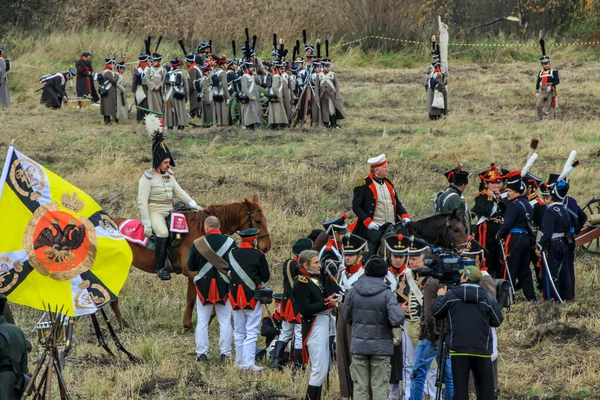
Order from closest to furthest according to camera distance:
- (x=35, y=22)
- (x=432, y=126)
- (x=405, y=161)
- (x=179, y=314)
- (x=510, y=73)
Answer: (x=179, y=314) → (x=405, y=161) → (x=432, y=126) → (x=510, y=73) → (x=35, y=22)

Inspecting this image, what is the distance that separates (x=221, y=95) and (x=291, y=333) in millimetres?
15387

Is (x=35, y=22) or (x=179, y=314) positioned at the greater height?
(x=35, y=22)

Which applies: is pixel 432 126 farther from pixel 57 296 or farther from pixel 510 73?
pixel 57 296

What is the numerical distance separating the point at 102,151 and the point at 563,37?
23.7 m

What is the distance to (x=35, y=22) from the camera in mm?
37406

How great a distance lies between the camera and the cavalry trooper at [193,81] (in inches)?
1067

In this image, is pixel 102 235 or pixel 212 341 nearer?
pixel 102 235

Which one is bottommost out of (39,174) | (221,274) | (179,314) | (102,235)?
(179,314)

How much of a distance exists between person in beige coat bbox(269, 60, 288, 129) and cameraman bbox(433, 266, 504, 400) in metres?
17.1

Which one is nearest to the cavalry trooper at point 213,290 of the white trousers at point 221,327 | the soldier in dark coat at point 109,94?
the white trousers at point 221,327

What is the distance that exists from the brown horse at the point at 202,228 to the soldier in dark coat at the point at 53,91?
16.9 meters

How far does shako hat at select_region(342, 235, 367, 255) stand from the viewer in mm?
9266

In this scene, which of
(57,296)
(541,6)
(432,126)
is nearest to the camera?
(57,296)

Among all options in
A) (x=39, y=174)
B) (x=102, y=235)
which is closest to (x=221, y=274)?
(x=102, y=235)
